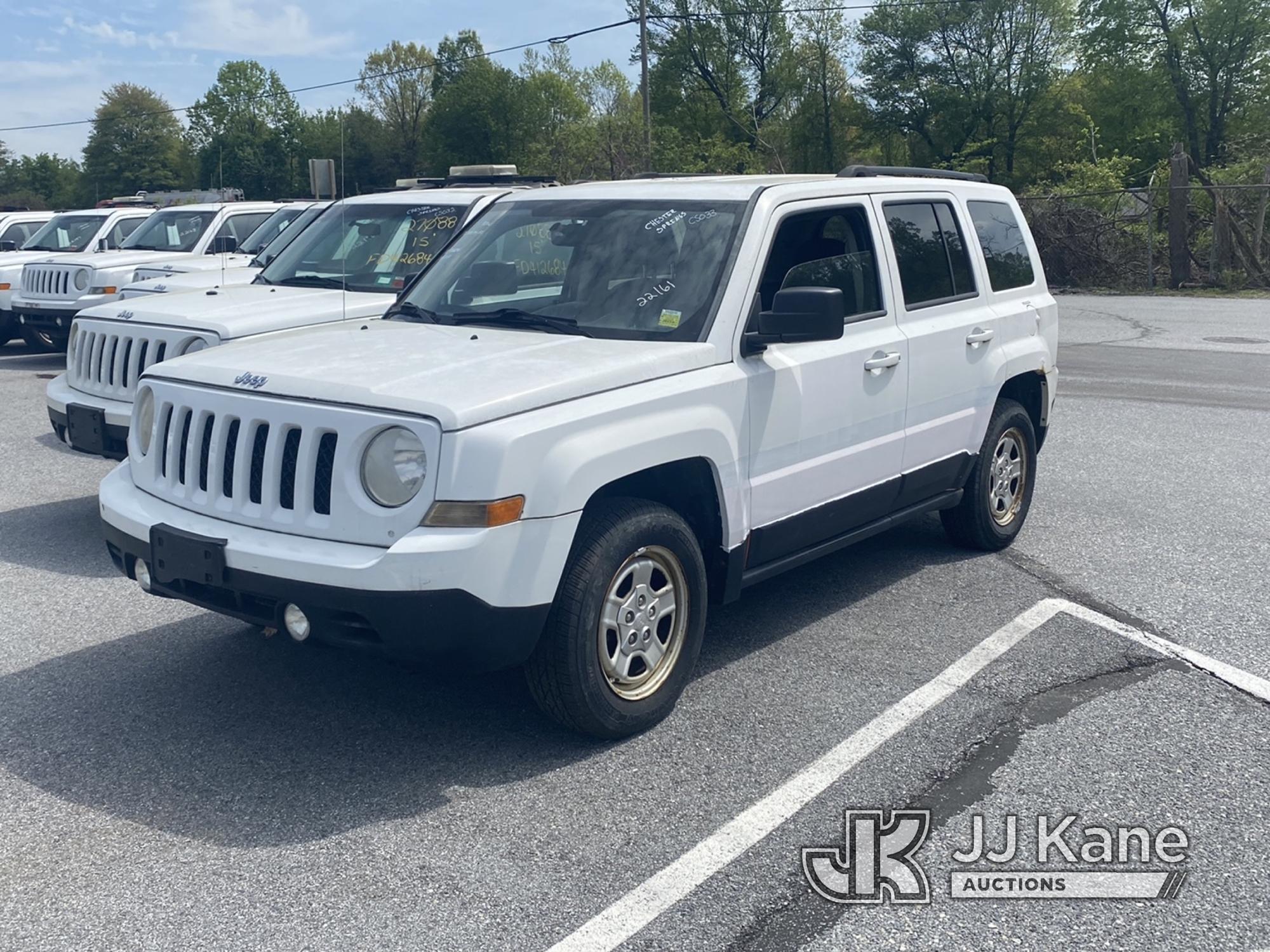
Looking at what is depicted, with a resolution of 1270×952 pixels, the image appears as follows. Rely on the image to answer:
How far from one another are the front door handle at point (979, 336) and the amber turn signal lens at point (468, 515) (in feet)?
10.5

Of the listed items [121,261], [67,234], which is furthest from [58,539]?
[67,234]

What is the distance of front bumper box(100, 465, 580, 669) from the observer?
3.85 m

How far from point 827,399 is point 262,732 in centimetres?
253

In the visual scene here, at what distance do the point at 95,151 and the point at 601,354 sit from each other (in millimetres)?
85022

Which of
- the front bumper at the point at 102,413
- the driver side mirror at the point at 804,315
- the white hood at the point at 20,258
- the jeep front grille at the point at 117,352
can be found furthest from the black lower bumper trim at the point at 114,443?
the white hood at the point at 20,258

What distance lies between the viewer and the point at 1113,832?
3.81 metres

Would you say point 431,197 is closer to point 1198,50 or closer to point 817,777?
point 817,777

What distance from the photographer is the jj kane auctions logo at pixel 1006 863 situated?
3529mm

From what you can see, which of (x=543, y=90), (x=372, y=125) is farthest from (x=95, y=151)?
(x=543, y=90)

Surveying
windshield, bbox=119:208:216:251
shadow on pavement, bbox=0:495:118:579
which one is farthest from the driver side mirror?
windshield, bbox=119:208:216:251

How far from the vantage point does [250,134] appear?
55406mm

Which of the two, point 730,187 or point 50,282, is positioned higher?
point 730,187

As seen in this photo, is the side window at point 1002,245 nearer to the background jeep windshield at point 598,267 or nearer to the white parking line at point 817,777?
the white parking line at point 817,777

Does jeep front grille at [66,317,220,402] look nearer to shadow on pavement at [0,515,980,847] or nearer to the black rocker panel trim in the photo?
shadow on pavement at [0,515,980,847]
